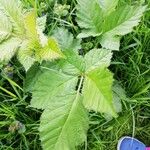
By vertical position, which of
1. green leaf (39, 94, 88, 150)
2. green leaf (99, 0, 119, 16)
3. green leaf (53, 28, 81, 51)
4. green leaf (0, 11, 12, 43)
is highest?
green leaf (0, 11, 12, 43)

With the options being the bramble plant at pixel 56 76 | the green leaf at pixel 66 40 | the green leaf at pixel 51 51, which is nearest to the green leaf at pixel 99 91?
the bramble plant at pixel 56 76

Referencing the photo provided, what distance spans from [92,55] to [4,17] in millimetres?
368

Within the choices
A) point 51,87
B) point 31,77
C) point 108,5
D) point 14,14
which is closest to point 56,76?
point 51,87

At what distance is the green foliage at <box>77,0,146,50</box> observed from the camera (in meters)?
1.44

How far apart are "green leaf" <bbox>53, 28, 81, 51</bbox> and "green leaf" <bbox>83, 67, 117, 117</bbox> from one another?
0.80 feet

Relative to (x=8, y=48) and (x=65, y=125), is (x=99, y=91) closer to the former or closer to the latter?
(x=65, y=125)

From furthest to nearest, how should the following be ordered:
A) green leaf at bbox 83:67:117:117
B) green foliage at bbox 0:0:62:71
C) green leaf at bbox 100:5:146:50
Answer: green leaf at bbox 100:5:146:50, green foliage at bbox 0:0:62:71, green leaf at bbox 83:67:117:117

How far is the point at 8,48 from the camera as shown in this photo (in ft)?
4.36

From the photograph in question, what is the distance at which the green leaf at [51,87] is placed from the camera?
134 centimetres

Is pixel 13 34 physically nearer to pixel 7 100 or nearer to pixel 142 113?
pixel 7 100

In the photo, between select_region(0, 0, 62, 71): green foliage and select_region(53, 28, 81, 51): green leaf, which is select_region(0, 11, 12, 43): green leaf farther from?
select_region(53, 28, 81, 51): green leaf

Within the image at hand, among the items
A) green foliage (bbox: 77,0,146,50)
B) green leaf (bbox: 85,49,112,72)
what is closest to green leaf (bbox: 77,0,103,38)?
green foliage (bbox: 77,0,146,50)

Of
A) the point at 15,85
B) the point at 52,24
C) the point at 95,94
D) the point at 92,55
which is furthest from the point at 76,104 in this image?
the point at 52,24

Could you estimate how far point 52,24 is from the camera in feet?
5.22
